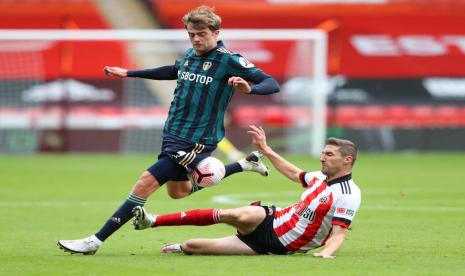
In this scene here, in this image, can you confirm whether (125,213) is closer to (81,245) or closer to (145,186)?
(145,186)

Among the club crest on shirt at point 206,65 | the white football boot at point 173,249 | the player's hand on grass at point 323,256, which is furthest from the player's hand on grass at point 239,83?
the white football boot at point 173,249

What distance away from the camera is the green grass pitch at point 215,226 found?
9.54 meters

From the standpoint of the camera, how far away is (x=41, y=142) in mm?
27484

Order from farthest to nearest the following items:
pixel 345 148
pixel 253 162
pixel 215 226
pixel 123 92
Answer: pixel 123 92
pixel 215 226
pixel 253 162
pixel 345 148

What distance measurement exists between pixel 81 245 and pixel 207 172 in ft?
4.39

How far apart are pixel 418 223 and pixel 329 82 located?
48.1 feet

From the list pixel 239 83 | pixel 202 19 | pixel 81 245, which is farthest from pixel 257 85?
pixel 81 245

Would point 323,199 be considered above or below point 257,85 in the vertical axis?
below

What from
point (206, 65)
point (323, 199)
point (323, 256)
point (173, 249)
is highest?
point (206, 65)

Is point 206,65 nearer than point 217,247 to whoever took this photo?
No

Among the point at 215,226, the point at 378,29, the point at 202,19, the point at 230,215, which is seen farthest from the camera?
the point at 378,29

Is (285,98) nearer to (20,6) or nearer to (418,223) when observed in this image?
(20,6)

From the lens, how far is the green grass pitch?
9539 mm

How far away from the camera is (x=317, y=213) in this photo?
1009 cm
